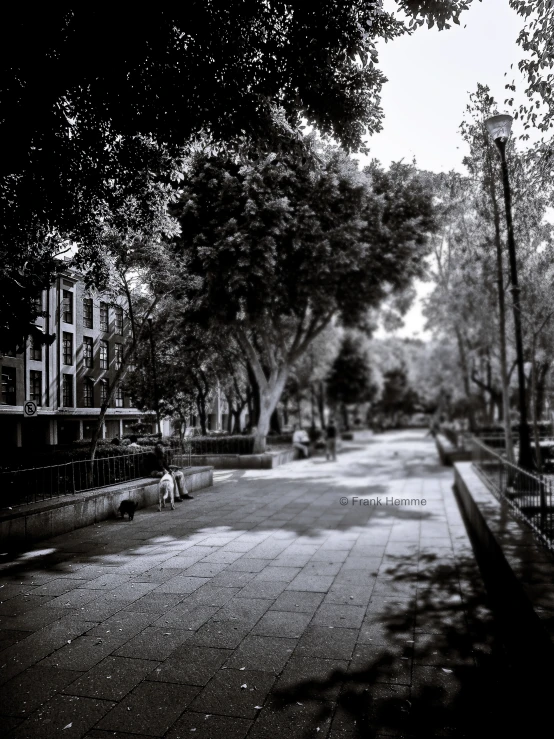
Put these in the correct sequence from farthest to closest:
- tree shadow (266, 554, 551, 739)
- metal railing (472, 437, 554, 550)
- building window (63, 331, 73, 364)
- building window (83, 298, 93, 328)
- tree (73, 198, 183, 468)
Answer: building window (83, 298, 93, 328), tree (73, 198, 183, 468), building window (63, 331, 73, 364), metal railing (472, 437, 554, 550), tree shadow (266, 554, 551, 739)

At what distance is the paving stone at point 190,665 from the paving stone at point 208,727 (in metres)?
0.40

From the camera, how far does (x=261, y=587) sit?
5.45 metres

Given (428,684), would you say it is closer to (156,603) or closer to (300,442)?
(156,603)

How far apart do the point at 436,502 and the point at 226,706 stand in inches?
350

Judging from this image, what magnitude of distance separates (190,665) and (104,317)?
594 centimetres

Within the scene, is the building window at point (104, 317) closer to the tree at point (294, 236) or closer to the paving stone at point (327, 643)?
the tree at point (294, 236)

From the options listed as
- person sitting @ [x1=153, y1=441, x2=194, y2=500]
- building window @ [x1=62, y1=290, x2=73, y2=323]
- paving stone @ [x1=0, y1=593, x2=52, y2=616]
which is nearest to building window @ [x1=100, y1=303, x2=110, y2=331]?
building window @ [x1=62, y1=290, x2=73, y2=323]

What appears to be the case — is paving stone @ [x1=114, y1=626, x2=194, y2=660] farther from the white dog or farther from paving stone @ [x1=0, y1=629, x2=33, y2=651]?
the white dog

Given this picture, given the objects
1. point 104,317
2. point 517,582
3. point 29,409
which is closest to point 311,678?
point 517,582

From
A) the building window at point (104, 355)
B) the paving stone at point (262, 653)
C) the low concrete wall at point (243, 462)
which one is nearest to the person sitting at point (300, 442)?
the low concrete wall at point (243, 462)

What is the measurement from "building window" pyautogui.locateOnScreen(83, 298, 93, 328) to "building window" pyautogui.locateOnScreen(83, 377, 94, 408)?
825mm

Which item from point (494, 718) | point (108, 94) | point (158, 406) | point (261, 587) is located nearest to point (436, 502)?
point (158, 406)

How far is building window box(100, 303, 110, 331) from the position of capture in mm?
8375

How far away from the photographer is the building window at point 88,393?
7.89m
